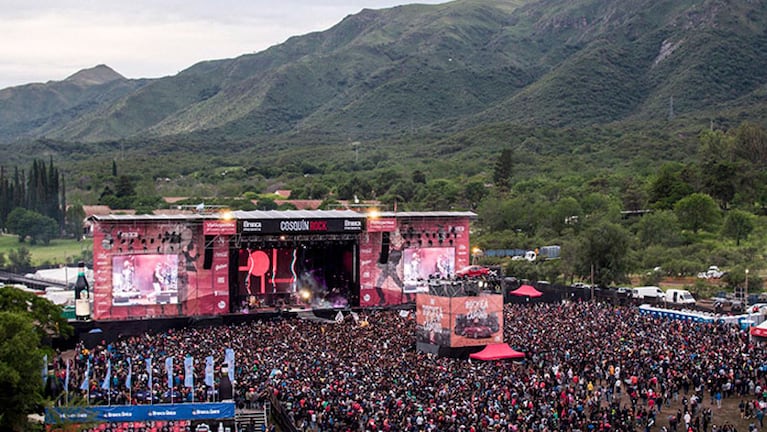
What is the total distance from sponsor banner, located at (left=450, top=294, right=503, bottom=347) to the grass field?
57742mm

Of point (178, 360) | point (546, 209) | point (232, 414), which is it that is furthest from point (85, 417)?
point (546, 209)

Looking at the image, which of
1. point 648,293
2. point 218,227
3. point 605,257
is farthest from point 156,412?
point 605,257

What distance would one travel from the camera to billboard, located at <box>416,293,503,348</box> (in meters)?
39.7

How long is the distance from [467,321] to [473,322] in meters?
0.22

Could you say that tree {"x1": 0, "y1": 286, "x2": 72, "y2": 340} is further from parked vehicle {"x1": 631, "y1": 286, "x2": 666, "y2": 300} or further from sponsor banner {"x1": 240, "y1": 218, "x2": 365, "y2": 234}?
parked vehicle {"x1": 631, "y1": 286, "x2": 666, "y2": 300}

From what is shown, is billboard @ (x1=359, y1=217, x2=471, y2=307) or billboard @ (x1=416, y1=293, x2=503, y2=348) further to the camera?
billboard @ (x1=359, y1=217, x2=471, y2=307)

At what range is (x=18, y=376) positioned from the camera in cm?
2845

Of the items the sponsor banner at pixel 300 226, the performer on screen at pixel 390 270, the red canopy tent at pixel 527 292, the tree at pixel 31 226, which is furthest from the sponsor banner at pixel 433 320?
the tree at pixel 31 226

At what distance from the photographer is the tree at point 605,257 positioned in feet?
195

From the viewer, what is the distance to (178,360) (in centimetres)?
3578

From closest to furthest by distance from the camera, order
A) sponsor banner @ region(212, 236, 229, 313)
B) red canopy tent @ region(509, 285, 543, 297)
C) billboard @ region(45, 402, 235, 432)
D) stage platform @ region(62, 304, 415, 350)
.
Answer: billboard @ region(45, 402, 235, 432) → stage platform @ region(62, 304, 415, 350) → sponsor banner @ region(212, 236, 229, 313) → red canopy tent @ region(509, 285, 543, 297)

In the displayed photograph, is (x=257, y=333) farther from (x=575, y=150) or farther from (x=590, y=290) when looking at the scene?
(x=575, y=150)

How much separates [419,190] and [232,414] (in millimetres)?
84125

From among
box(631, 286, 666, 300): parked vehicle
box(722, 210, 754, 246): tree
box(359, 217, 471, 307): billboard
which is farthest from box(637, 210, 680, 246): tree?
box(359, 217, 471, 307): billboard
